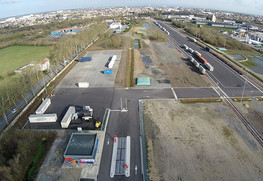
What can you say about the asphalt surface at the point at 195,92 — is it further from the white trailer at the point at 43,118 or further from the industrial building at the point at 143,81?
the white trailer at the point at 43,118

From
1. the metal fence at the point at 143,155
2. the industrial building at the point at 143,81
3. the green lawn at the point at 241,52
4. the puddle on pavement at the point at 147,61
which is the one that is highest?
the green lawn at the point at 241,52

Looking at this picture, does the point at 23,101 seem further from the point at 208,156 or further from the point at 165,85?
the point at 208,156

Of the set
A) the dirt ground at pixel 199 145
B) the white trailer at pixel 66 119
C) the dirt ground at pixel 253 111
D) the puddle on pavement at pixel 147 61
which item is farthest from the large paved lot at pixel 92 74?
the dirt ground at pixel 253 111

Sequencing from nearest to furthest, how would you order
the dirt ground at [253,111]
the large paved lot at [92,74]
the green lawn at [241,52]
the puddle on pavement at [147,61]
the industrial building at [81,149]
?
the industrial building at [81,149]
the dirt ground at [253,111]
the large paved lot at [92,74]
the puddle on pavement at [147,61]
the green lawn at [241,52]

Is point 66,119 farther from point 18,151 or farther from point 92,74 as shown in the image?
point 92,74

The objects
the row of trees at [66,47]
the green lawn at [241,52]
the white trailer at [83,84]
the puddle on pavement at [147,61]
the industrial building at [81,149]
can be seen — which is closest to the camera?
the industrial building at [81,149]

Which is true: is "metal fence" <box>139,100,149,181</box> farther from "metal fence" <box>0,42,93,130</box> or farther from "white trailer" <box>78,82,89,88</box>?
"metal fence" <box>0,42,93,130</box>

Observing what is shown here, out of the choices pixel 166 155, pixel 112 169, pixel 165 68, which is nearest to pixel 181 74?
pixel 165 68

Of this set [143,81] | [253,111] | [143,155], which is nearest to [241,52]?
[253,111]
